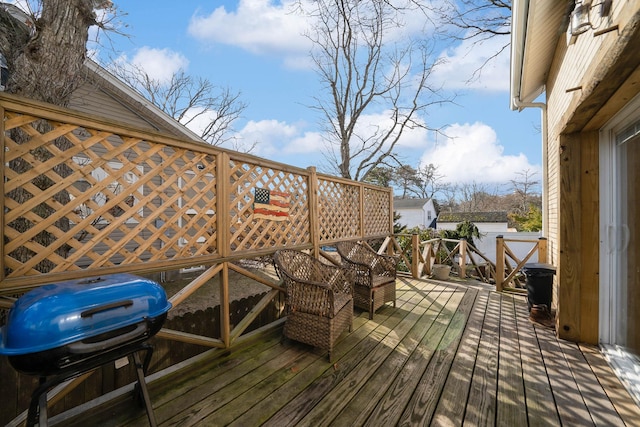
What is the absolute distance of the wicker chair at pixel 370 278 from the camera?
325cm

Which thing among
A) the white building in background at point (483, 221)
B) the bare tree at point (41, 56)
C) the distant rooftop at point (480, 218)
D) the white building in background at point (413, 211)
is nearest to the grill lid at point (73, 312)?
the bare tree at point (41, 56)

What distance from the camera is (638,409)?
170 centimetres

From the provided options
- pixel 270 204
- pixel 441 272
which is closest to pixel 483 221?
pixel 441 272

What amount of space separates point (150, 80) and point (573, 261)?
14.7 metres

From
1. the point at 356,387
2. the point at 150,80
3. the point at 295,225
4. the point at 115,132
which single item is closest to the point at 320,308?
the point at 356,387

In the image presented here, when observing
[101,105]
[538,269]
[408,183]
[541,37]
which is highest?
[408,183]

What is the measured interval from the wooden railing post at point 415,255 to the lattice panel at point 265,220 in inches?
101

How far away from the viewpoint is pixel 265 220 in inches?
118

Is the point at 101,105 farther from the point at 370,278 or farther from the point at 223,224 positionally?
the point at 370,278

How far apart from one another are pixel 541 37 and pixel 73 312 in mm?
4871

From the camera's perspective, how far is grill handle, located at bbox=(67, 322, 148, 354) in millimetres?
1106

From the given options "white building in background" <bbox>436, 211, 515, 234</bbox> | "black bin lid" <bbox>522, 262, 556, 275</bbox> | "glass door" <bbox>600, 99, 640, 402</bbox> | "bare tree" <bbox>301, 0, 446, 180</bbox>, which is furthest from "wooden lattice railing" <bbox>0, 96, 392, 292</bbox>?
"white building in background" <bbox>436, 211, 515, 234</bbox>

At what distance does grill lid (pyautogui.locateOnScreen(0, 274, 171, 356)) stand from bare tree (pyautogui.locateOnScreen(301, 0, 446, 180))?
32.9ft

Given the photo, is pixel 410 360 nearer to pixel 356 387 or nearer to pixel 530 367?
pixel 356 387
